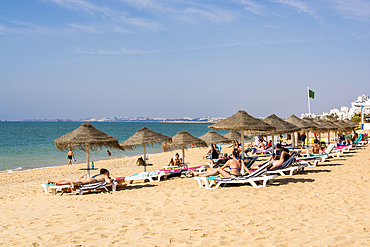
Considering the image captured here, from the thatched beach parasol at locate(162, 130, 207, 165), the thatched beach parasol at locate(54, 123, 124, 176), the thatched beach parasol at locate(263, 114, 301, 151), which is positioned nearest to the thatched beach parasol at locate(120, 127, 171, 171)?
the thatched beach parasol at locate(162, 130, 207, 165)

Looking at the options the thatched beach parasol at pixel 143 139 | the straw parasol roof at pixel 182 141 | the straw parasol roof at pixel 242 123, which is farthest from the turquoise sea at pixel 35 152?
the straw parasol roof at pixel 242 123

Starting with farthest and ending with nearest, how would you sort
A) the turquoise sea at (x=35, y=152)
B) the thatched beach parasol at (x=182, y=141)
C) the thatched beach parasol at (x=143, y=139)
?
the turquoise sea at (x=35, y=152) < the thatched beach parasol at (x=182, y=141) < the thatched beach parasol at (x=143, y=139)

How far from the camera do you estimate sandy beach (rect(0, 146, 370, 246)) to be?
394 centimetres

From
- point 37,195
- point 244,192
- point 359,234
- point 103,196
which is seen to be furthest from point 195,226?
point 37,195

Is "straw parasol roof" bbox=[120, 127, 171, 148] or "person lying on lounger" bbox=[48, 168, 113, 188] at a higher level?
"straw parasol roof" bbox=[120, 127, 171, 148]

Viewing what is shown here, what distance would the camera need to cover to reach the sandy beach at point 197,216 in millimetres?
3938

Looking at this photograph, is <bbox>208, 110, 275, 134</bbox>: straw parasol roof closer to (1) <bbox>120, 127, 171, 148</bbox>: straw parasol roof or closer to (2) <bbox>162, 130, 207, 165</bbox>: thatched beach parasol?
(2) <bbox>162, 130, 207, 165</bbox>: thatched beach parasol

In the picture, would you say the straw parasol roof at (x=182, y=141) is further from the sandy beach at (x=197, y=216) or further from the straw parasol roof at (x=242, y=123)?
the sandy beach at (x=197, y=216)

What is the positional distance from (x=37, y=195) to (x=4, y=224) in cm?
342

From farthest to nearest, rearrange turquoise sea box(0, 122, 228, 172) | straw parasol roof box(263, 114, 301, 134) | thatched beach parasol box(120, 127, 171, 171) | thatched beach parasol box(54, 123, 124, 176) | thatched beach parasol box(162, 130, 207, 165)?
turquoise sea box(0, 122, 228, 172)
straw parasol roof box(263, 114, 301, 134)
thatched beach parasol box(162, 130, 207, 165)
thatched beach parasol box(120, 127, 171, 171)
thatched beach parasol box(54, 123, 124, 176)

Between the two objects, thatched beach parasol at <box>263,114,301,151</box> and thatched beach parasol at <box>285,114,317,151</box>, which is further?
thatched beach parasol at <box>285,114,317,151</box>

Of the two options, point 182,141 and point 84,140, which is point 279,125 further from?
point 84,140

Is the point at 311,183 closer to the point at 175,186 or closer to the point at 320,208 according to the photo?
the point at 320,208

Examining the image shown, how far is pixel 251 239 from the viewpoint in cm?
388
